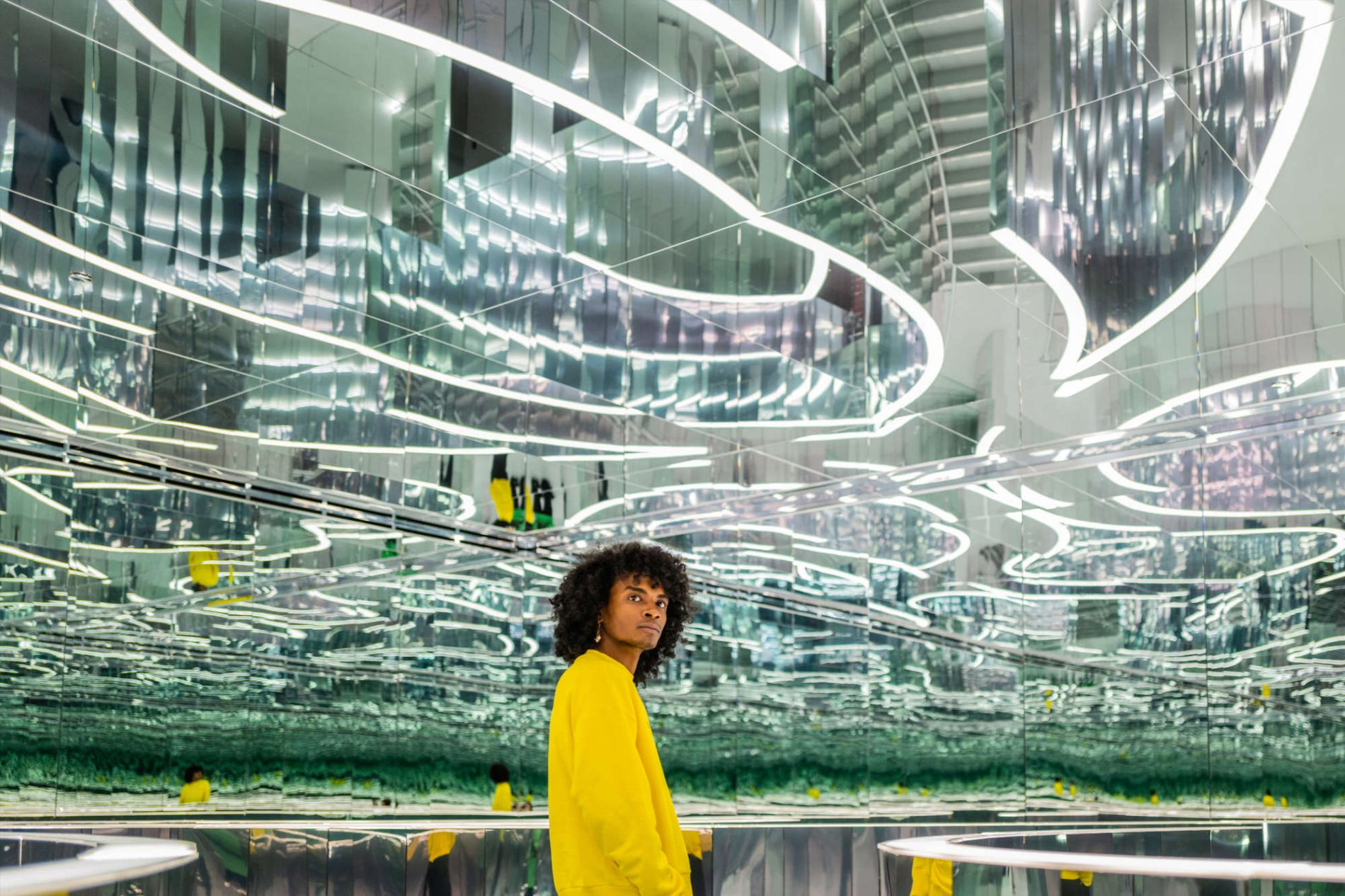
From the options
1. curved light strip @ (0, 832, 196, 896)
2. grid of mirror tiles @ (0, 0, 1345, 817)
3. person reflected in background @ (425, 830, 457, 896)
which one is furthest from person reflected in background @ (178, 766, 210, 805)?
curved light strip @ (0, 832, 196, 896)

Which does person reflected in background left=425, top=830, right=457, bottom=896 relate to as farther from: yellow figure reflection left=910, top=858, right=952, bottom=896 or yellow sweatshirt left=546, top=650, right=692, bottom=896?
yellow sweatshirt left=546, top=650, right=692, bottom=896

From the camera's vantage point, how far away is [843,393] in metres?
10.3

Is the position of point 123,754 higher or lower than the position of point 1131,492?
lower

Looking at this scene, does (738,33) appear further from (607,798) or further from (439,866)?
(607,798)

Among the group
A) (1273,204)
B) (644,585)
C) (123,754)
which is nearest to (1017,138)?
(1273,204)

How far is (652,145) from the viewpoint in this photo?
11914mm

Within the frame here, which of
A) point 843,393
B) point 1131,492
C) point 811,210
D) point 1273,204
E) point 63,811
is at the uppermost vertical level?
point 811,210

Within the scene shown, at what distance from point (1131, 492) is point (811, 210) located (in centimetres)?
392

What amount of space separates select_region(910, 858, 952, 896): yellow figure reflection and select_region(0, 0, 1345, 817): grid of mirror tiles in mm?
4001

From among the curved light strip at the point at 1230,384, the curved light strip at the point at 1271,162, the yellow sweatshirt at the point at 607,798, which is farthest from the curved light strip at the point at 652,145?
the yellow sweatshirt at the point at 607,798

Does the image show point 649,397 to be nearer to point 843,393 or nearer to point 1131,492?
point 843,393

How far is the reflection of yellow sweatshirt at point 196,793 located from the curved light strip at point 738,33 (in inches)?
286

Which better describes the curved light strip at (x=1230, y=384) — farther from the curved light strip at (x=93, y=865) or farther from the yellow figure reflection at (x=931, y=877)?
the curved light strip at (x=93, y=865)

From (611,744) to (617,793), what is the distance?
0.12m
